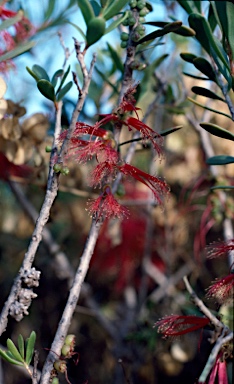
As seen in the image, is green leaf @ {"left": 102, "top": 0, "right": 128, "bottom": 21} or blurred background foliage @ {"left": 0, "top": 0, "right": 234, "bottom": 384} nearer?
green leaf @ {"left": 102, "top": 0, "right": 128, "bottom": 21}

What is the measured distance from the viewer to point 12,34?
2.73ft

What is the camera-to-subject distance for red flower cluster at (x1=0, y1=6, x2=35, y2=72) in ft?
2.40

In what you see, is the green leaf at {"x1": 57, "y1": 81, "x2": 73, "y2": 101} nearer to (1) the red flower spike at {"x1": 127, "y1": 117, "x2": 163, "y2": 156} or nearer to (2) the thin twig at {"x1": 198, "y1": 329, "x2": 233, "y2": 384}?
(1) the red flower spike at {"x1": 127, "y1": 117, "x2": 163, "y2": 156}

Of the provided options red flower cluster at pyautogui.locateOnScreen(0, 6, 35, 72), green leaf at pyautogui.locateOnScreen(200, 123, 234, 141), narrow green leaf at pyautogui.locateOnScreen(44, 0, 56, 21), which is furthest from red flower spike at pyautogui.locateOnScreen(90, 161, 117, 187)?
narrow green leaf at pyautogui.locateOnScreen(44, 0, 56, 21)

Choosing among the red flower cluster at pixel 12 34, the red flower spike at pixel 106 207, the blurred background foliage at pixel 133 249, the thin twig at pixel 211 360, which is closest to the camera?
the thin twig at pixel 211 360

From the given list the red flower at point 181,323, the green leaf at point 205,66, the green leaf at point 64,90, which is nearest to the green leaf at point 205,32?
the green leaf at point 205,66

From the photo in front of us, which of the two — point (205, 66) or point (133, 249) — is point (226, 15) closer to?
point (205, 66)

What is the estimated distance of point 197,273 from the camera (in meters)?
1.19

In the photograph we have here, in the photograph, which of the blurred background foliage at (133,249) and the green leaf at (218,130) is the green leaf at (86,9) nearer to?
the green leaf at (218,130)

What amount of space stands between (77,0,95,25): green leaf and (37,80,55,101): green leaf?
70 mm

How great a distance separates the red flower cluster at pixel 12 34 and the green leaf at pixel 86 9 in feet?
0.85

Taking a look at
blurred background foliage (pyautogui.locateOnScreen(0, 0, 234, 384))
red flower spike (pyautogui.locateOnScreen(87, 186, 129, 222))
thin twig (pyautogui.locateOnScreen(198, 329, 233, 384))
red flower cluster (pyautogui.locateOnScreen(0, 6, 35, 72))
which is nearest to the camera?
thin twig (pyautogui.locateOnScreen(198, 329, 233, 384))

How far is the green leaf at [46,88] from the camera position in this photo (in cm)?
51

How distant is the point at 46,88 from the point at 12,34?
36cm
